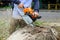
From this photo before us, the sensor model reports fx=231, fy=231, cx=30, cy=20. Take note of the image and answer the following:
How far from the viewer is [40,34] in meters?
2.97

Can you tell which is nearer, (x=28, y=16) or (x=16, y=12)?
(x=28, y=16)

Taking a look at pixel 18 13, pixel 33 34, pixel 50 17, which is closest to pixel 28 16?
pixel 18 13

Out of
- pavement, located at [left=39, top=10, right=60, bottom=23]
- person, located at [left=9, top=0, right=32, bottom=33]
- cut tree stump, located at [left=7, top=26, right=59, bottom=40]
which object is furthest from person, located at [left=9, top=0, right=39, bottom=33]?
pavement, located at [left=39, top=10, right=60, bottom=23]

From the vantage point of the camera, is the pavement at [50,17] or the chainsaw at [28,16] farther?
the pavement at [50,17]

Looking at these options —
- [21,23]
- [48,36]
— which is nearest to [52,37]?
[48,36]

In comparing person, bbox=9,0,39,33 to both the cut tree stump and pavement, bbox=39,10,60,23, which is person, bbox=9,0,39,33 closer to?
the cut tree stump

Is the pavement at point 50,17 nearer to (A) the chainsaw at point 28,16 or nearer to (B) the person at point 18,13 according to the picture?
(B) the person at point 18,13

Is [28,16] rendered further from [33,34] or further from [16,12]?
[33,34]

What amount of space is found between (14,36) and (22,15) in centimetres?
50

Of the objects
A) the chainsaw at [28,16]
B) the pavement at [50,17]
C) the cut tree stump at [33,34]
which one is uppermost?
the chainsaw at [28,16]

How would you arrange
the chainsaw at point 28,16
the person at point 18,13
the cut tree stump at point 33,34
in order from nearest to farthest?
the cut tree stump at point 33,34, the chainsaw at point 28,16, the person at point 18,13

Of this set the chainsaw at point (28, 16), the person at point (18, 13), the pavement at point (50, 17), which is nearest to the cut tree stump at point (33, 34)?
the chainsaw at point (28, 16)

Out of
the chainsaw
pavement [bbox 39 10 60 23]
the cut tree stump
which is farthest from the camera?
pavement [bbox 39 10 60 23]

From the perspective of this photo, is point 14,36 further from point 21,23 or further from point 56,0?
point 56,0
